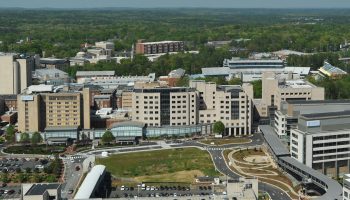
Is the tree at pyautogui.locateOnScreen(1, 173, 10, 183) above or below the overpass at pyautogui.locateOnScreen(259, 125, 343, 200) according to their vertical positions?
below

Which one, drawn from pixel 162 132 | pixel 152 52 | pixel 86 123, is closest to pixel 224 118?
pixel 162 132

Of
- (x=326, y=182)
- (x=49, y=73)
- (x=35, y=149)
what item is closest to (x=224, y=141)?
(x=35, y=149)

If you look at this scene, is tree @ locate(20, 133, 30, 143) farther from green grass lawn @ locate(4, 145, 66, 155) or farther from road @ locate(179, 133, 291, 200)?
road @ locate(179, 133, 291, 200)

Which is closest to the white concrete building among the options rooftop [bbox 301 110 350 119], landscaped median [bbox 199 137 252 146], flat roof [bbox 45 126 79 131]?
rooftop [bbox 301 110 350 119]

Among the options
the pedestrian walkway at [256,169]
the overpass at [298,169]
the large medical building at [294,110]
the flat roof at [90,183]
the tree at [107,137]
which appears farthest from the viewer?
the tree at [107,137]

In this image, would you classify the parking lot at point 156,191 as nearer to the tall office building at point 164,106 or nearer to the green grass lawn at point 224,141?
the green grass lawn at point 224,141

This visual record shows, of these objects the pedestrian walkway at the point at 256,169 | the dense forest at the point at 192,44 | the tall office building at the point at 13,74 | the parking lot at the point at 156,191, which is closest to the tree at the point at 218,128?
the pedestrian walkway at the point at 256,169

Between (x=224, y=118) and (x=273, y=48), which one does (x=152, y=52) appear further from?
(x=224, y=118)
